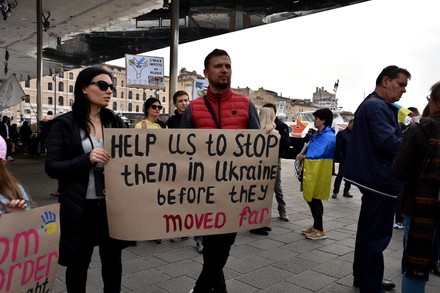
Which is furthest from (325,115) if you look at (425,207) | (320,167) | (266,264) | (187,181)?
(187,181)

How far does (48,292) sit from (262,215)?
1.45 m

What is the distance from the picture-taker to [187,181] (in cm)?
240

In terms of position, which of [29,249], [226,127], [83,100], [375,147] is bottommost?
[29,249]

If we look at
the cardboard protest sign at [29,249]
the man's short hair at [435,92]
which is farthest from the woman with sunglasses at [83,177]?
the man's short hair at [435,92]

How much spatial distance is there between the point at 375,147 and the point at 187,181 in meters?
1.60

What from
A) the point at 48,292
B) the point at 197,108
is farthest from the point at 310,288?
the point at 48,292

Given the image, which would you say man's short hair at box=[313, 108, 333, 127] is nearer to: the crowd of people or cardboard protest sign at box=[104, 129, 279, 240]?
the crowd of people

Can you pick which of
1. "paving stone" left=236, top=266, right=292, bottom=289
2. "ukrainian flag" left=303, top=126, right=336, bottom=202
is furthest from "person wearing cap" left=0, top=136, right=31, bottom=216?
"ukrainian flag" left=303, top=126, right=336, bottom=202

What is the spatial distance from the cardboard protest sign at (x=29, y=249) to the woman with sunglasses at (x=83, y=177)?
0.25 m

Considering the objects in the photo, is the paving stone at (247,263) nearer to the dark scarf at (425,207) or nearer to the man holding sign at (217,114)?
the man holding sign at (217,114)

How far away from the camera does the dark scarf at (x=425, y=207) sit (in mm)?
2256

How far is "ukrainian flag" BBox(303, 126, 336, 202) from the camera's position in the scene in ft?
15.7

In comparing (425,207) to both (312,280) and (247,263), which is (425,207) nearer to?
(312,280)

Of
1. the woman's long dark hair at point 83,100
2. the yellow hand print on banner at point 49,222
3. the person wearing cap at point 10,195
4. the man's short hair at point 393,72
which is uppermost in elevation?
the man's short hair at point 393,72
